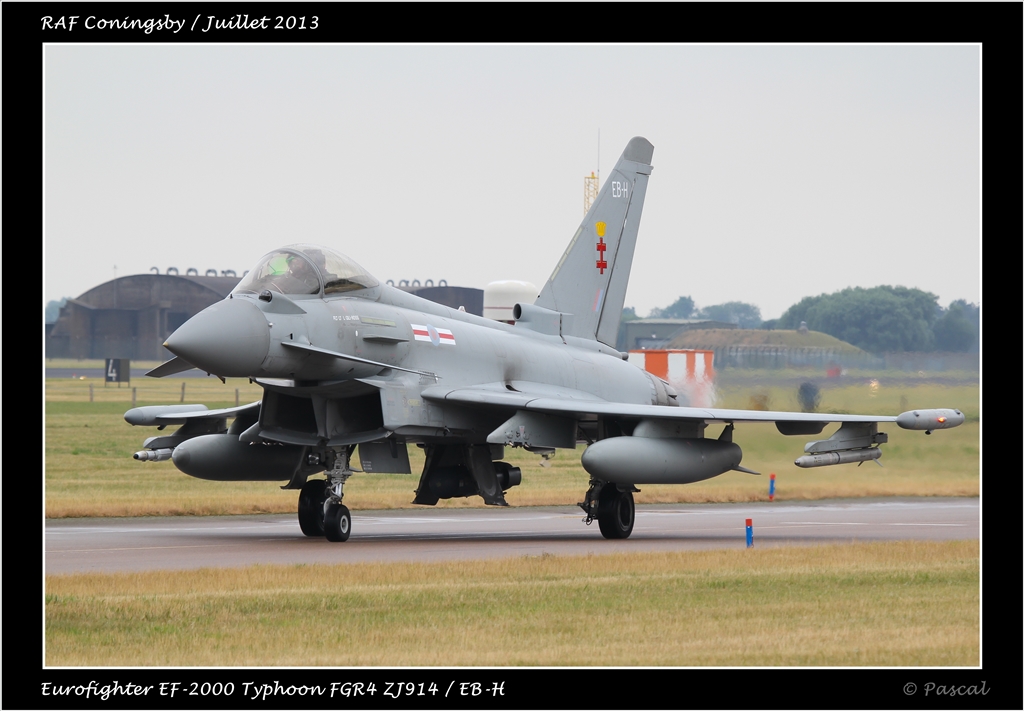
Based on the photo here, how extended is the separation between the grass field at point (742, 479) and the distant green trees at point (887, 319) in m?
3.80

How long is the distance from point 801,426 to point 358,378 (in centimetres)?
607

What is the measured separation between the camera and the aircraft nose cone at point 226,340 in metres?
15.5

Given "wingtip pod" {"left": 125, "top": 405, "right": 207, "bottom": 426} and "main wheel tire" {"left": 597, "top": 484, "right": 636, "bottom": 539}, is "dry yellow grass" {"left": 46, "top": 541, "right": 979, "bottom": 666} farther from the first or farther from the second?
"wingtip pod" {"left": 125, "top": 405, "right": 207, "bottom": 426}

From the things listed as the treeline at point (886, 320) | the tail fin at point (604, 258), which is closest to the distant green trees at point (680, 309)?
the treeline at point (886, 320)

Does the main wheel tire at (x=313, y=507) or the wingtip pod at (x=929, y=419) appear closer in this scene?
the wingtip pod at (x=929, y=419)

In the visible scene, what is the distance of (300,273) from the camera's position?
1673cm

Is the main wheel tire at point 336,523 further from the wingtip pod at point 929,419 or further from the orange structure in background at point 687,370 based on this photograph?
the orange structure in background at point 687,370

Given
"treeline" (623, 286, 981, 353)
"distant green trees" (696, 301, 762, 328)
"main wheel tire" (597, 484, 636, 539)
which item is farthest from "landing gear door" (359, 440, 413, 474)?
"distant green trees" (696, 301, 762, 328)

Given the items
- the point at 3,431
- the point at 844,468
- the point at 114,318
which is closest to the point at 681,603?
the point at 3,431

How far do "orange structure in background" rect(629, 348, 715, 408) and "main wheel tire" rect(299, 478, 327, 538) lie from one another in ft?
25.1

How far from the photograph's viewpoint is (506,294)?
34.8 metres

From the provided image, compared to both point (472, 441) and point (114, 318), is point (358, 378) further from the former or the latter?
point (114, 318)

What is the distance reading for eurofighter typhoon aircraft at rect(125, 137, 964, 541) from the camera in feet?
53.9

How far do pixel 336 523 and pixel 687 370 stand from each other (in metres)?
17.0
